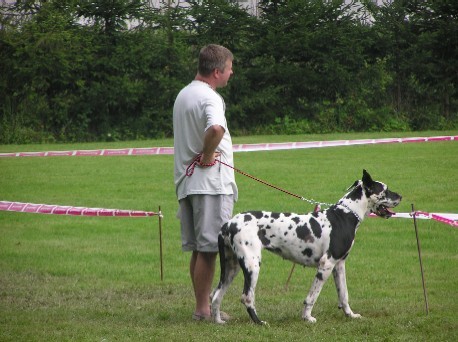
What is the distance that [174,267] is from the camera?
10.9 metres

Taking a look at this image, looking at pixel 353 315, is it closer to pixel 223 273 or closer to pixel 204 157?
pixel 223 273

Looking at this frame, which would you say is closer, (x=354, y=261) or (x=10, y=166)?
(x=354, y=261)

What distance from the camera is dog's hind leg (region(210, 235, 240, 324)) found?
7.56 m

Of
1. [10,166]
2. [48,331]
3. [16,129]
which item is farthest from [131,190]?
[16,129]

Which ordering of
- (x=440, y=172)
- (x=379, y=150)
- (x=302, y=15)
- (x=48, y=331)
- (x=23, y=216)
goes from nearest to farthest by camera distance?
(x=48, y=331) < (x=23, y=216) < (x=440, y=172) < (x=379, y=150) < (x=302, y=15)

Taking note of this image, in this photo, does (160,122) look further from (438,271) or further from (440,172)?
(438,271)

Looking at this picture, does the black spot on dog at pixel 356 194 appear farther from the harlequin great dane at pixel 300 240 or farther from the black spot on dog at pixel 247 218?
the black spot on dog at pixel 247 218

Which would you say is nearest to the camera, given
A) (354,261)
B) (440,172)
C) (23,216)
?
(354,261)

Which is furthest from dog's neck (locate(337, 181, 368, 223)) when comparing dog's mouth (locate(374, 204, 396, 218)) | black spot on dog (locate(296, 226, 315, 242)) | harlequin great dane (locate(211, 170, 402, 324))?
black spot on dog (locate(296, 226, 315, 242))

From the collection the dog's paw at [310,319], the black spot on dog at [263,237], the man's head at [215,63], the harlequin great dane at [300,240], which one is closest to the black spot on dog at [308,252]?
the harlequin great dane at [300,240]

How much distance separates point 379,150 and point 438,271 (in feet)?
45.2

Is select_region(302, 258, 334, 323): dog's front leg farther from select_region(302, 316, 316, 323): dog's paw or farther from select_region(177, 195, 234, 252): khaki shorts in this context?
select_region(177, 195, 234, 252): khaki shorts

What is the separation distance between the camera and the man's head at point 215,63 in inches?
300

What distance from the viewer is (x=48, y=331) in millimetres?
7453
